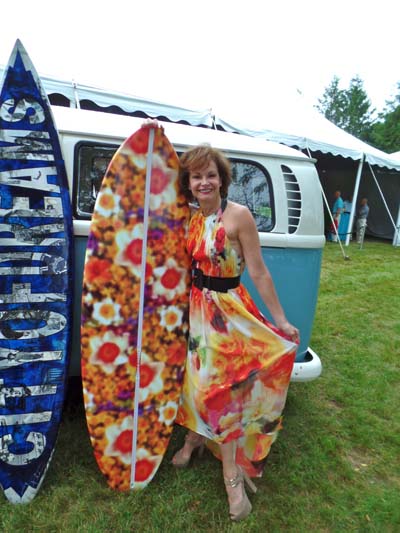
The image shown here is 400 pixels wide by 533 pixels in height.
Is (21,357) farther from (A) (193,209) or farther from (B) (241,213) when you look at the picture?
(B) (241,213)

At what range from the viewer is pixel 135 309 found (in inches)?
79.0

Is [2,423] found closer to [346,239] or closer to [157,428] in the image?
[157,428]

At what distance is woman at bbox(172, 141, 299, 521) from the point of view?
1.74 m

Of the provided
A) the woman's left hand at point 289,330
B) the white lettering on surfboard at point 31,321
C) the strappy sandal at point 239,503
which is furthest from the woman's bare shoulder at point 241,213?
the strappy sandal at point 239,503

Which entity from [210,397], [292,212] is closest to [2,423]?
[210,397]

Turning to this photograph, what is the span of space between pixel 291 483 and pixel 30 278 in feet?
6.11

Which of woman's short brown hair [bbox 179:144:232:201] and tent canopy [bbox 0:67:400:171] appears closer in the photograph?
woman's short brown hair [bbox 179:144:232:201]

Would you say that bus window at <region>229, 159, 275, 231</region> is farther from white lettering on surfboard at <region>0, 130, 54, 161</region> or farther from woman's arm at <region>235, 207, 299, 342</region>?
white lettering on surfboard at <region>0, 130, 54, 161</region>

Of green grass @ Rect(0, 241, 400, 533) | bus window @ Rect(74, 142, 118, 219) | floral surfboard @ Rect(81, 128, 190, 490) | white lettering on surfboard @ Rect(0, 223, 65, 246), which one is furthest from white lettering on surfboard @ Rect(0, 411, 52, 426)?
bus window @ Rect(74, 142, 118, 219)

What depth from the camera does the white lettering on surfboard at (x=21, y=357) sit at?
194 cm

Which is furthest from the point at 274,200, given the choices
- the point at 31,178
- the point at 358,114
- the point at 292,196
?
the point at 358,114

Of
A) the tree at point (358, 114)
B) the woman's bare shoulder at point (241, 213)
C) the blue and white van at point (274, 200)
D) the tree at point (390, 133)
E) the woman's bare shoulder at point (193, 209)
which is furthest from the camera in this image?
the tree at point (358, 114)

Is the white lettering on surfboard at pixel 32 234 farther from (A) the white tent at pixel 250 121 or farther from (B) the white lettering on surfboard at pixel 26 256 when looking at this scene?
(A) the white tent at pixel 250 121

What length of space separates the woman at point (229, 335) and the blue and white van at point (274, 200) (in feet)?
2.05
